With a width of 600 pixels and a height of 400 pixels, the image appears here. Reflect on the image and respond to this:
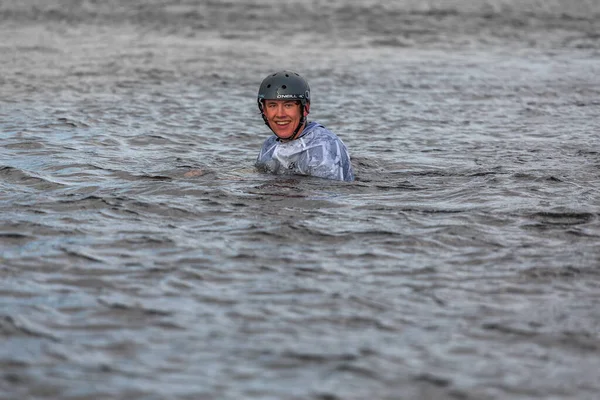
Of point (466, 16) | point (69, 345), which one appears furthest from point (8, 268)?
point (466, 16)

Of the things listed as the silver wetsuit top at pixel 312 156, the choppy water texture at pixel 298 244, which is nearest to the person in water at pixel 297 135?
the silver wetsuit top at pixel 312 156

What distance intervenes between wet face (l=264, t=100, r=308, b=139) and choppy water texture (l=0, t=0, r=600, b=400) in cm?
56

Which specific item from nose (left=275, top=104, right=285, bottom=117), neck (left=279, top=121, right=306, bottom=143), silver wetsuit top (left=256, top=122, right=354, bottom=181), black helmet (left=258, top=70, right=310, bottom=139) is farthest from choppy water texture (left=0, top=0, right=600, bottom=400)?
black helmet (left=258, top=70, right=310, bottom=139)

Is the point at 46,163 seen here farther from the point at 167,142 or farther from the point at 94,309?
the point at 94,309

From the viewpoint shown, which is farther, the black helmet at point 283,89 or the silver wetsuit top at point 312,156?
the silver wetsuit top at point 312,156

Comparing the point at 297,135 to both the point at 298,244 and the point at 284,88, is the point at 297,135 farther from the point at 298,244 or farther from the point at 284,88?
the point at 298,244

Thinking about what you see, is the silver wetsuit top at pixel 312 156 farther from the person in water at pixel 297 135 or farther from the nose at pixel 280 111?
the nose at pixel 280 111

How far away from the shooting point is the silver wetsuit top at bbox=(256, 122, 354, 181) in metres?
11.1

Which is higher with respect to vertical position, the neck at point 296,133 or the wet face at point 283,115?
the wet face at point 283,115

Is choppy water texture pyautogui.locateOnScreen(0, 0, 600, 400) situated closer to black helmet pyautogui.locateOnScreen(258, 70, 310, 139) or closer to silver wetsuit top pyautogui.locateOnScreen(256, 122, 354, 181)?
silver wetsuit top pyautogui.locateOnScreen(256, 122, 354, 181)

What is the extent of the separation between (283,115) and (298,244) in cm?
285

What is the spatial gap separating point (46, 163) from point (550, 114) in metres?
8.30

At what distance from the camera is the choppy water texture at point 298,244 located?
600 cm

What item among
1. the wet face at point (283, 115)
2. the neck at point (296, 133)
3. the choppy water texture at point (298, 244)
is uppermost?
the wet face at point (283, 115)
